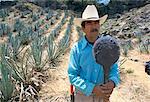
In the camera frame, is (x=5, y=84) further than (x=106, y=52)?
Yes

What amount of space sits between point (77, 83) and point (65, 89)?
11.7 ft

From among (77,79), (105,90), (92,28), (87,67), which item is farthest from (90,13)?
(105,90)

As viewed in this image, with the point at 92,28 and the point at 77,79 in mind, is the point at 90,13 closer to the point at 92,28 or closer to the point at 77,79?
the point at 92,28

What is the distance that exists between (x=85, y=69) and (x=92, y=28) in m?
0.38

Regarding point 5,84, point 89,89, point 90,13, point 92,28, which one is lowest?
point 5,84

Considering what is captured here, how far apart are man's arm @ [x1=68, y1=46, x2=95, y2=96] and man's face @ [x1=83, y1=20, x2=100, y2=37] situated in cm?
22

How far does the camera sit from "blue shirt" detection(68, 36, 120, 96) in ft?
10.7

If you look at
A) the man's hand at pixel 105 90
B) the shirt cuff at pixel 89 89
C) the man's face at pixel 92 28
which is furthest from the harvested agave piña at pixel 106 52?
the man's face at pixel 92 28

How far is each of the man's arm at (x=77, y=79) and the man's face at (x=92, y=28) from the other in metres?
0.22

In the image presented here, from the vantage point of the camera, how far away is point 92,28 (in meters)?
3.29

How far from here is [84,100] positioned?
336cm

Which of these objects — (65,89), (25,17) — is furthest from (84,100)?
(25,17)

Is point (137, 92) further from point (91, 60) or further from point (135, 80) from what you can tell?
point (91, 60)

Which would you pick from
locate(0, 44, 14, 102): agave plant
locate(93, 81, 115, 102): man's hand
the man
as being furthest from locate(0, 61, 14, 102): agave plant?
locate(93, 81, 115, 102): man's hand
